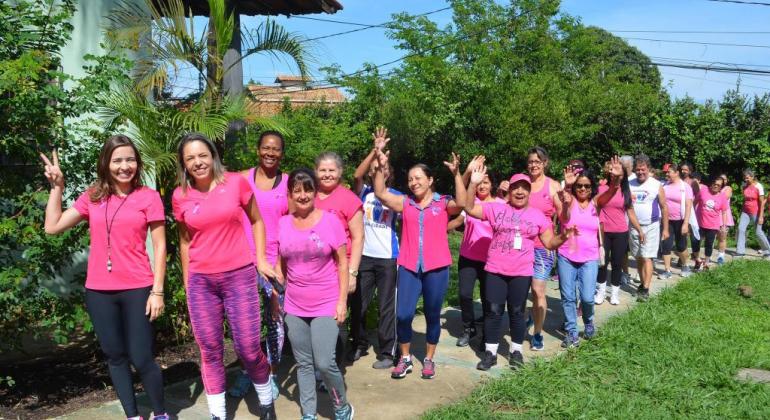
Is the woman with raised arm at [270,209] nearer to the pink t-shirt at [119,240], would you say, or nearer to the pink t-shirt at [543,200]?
the pink t-shirt at [119,240]

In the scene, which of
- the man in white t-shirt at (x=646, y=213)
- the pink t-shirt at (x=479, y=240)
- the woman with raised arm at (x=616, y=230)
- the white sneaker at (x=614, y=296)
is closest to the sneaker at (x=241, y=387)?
the pink t-shirt at (x=479, y=240)

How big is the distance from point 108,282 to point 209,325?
66 centimetres

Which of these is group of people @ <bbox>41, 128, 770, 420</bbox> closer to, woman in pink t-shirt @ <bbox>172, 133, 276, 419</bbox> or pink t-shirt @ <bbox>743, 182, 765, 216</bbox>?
woman in pink t-shirt @ <bbox>172, 133, 276, 419</bbox>

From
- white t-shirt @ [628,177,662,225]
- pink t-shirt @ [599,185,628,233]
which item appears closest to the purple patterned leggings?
pink t-shirt @ [599,185,628,233]

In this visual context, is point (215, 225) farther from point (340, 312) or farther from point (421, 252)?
point (421, 252)

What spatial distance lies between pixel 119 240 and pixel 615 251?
6.32m

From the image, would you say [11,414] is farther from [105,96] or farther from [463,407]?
[463,407]

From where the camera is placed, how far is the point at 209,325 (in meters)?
4.17

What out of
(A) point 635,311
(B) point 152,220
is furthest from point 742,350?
(B) point 152,220

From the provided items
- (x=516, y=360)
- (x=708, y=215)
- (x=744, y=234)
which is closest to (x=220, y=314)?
(x=516, y=360)

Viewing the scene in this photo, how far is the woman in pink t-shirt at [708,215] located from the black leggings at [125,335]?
9.93 meters

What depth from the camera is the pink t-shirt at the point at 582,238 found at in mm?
6477

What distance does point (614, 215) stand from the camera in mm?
8203

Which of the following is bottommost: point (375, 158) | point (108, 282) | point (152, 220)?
point (108, 282)
